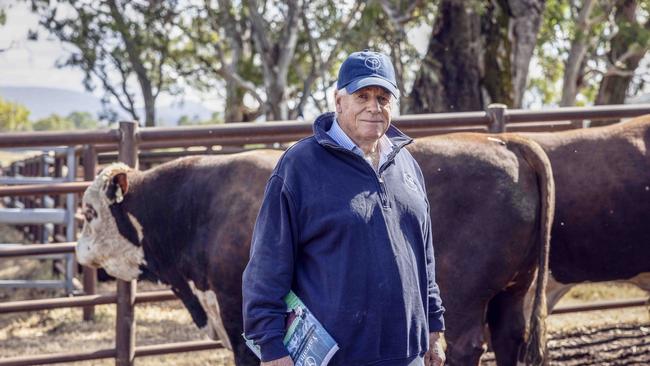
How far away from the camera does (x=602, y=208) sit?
16.1 ft

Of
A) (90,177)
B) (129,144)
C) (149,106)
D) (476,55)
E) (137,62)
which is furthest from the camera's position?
(149,106)

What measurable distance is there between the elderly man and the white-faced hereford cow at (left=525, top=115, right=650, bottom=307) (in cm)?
201

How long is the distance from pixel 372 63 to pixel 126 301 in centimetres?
311

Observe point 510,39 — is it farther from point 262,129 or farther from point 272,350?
point 272,350

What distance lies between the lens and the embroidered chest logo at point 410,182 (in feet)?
10.5

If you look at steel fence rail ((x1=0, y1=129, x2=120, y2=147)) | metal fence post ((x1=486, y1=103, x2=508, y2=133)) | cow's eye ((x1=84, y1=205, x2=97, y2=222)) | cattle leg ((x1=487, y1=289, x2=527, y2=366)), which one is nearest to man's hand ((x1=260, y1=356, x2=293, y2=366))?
cattle leg ((x1=487, y1=289, x2=527, y2=366))

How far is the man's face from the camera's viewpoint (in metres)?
3.12

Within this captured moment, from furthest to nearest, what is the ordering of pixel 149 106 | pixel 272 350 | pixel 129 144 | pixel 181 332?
pixel 149 106
pixel 181 332
pixel 129 144
pixel 272 350

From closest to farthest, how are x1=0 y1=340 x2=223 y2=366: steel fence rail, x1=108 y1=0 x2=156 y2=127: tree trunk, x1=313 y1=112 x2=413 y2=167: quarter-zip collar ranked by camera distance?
x1=313 y1=112 x2=413 y2=167: quarter-zip collar < x1=0 y1=340 x2=223 y2=366: steel fence rail < x1=108 y1=0 x2=156 y2=127: tree trunk

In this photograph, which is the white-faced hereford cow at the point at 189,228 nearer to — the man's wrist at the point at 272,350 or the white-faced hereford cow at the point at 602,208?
the white-faced hereford cow at the point at 602,208

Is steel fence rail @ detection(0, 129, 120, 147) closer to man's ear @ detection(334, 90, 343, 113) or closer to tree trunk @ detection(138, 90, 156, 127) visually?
man's ear @ detection(334, 90, 343, 113)

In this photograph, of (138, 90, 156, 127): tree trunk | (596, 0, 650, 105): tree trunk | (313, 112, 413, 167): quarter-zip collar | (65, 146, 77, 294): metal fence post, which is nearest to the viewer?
(313, 112, 413, 167): quarter-zip collar

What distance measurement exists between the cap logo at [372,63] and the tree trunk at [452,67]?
9.00 metres

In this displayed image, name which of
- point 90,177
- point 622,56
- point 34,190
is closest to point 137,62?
point 622,56
